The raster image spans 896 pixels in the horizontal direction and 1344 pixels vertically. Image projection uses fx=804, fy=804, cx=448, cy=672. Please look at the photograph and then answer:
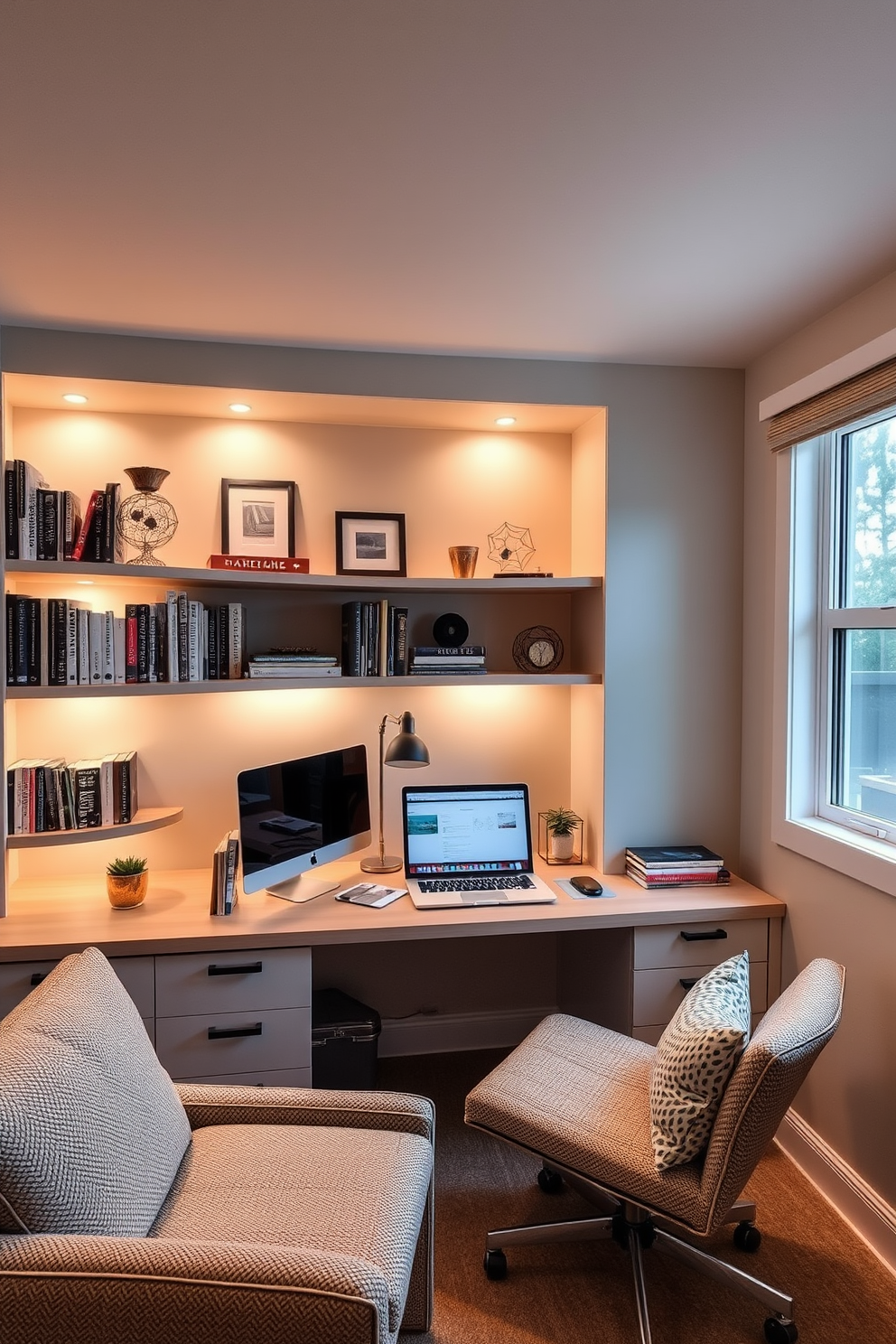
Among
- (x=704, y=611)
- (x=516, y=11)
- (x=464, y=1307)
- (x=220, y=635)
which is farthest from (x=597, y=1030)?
(x=516, y=11)

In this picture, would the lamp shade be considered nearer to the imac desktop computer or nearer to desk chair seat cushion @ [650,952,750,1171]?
the imac desktop computer

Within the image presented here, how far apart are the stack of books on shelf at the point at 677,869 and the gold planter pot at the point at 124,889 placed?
160 cm

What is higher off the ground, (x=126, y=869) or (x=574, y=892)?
(x=126, y=869)

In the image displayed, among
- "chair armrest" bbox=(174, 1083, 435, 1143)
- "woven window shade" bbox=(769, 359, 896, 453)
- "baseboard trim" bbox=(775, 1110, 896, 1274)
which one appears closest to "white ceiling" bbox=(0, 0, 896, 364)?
"woven window shade" bbox=(769, 359, 896, 453)

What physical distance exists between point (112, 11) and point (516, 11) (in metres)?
0.61

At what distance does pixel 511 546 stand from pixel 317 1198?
216 centimetres

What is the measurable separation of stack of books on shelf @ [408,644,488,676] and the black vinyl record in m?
0.12

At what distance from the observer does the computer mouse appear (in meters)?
2.57

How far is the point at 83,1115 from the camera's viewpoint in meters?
1.35

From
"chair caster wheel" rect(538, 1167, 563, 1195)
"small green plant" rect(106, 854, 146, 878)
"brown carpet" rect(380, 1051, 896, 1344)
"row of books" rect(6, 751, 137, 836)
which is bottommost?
"brown carpet" rect(380, 1051, 896, 1344)

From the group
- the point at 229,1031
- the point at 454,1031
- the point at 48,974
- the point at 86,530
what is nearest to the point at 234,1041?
the point at 229,1031

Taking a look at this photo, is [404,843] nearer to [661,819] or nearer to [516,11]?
[661,819]

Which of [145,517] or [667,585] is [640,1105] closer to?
[667,585]

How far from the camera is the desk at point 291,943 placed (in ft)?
7.34
